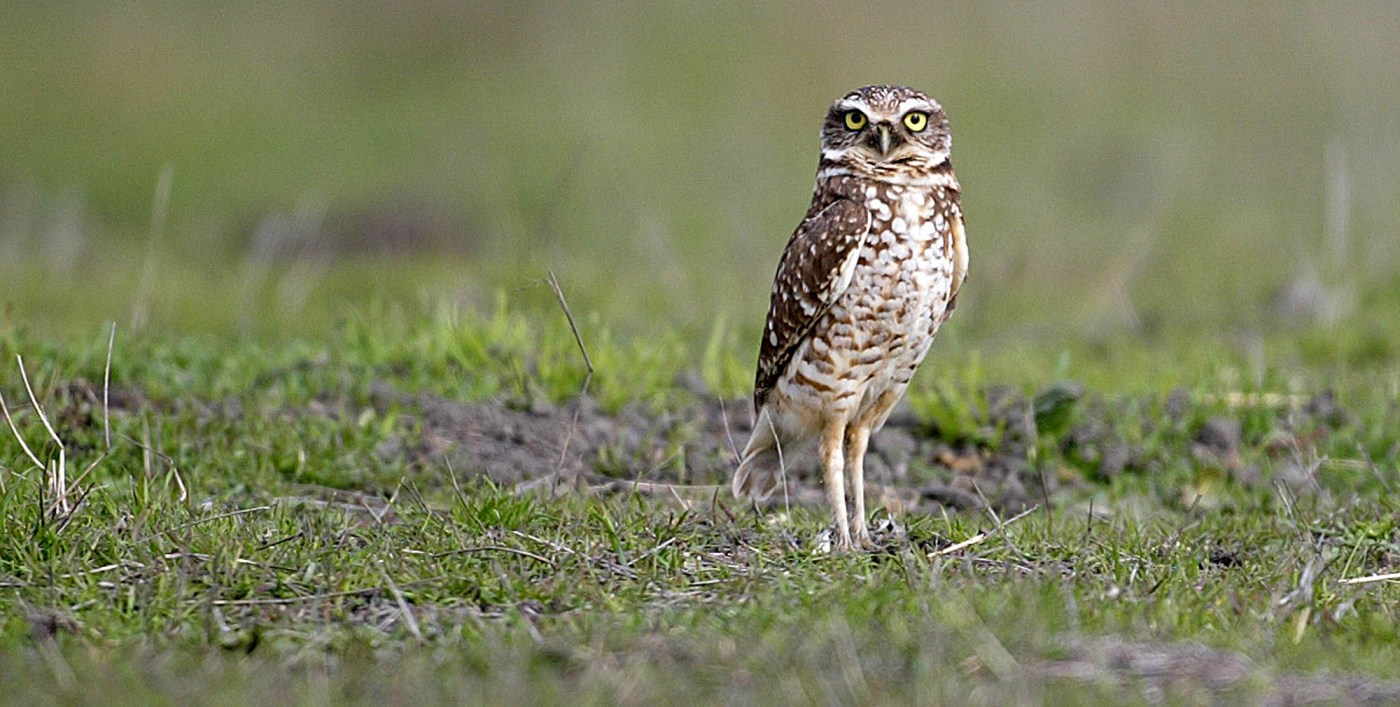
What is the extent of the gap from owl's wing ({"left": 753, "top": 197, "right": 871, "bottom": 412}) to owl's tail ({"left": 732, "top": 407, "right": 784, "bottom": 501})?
39 centimetres

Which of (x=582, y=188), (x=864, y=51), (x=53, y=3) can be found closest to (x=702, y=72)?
(x=864, y=51)

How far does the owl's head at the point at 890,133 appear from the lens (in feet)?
17.1

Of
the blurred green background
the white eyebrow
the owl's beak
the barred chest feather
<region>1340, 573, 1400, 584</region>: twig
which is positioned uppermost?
the white eyebrow

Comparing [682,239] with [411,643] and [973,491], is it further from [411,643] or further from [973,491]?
[411,643]

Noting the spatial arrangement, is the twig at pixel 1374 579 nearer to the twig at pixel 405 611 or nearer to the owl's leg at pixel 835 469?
the owl's leg at pixel 835 469

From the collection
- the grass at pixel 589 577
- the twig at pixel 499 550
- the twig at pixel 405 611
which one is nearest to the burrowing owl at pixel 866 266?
the grass at pixel 589 577

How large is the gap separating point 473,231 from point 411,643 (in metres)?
9.23

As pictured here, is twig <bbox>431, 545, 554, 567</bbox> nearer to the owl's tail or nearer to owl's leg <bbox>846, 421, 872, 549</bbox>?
owl's leg <bbox>846, 421, 872, 549</bbox>

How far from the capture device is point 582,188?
14289 millimetres

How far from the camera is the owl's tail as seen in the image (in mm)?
5816

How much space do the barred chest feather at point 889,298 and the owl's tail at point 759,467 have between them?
465mm

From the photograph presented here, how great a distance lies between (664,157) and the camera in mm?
15406

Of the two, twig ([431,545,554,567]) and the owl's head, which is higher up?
the owl's head

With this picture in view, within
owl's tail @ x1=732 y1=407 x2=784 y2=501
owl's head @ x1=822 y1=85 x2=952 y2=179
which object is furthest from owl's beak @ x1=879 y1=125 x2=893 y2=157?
owl's tail @ x1=732 y1=407 x2=784 y2=501
